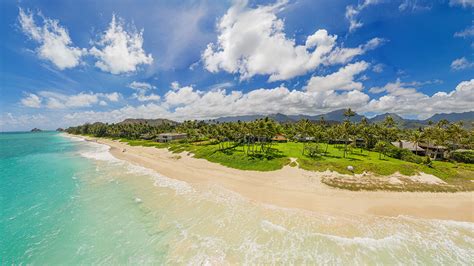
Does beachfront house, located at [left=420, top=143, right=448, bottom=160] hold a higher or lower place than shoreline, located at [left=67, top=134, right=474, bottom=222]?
lower

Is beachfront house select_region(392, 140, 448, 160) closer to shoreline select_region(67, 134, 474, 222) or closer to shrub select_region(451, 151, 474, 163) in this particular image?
shrub select_region(451, 151, 474, 163)

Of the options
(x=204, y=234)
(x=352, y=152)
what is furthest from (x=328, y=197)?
(x=352, y=152)

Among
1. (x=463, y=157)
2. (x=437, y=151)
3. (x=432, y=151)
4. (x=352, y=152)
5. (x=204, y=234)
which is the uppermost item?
(x=204, y=234)

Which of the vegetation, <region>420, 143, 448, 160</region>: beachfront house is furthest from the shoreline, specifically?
<region>420, 143, 448, 160</region>: beachfront house

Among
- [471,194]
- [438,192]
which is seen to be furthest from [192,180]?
[471,194]

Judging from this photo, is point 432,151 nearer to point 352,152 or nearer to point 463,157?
A: point 463,157

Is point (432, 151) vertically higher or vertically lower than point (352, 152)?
lower

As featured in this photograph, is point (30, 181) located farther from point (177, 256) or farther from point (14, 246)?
point (177, 256)

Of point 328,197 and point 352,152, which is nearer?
point 328,197

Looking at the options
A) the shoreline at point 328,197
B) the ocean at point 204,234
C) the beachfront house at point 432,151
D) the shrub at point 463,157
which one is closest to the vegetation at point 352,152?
the shrub at point 463,157
